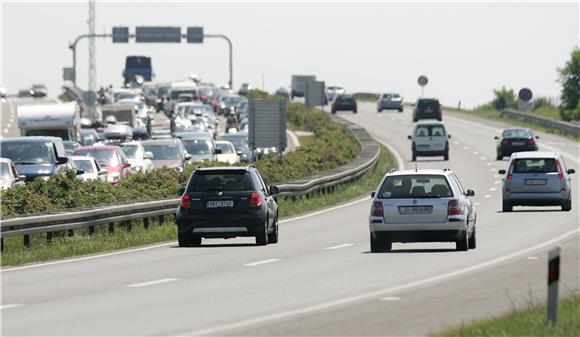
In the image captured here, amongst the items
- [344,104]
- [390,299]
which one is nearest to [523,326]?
[390,299]

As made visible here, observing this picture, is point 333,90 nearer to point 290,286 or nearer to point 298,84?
point 298,84

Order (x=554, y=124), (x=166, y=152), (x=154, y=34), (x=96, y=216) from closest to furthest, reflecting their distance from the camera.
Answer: (x=96, y=216) < (x=166, y=152) < (x=554, y=124) < (x=154, y=34)

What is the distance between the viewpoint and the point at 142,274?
22.0 meters

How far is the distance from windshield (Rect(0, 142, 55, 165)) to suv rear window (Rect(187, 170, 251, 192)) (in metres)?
11.9

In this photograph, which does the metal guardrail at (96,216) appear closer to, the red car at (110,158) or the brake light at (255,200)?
the brake light at (255,200)

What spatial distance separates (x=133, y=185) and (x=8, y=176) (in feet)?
12.7

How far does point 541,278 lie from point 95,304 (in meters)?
5.92

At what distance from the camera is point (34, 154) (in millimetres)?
40312

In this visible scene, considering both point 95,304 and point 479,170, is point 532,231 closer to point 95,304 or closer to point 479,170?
point 95,304

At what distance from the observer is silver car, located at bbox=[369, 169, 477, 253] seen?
86.0ft

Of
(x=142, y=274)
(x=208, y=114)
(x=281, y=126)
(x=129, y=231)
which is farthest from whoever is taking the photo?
(x=208, y=114)

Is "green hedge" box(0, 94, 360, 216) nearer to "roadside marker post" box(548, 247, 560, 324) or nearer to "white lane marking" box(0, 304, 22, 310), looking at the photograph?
"white lane marking" box(0, 304, 22, 310)

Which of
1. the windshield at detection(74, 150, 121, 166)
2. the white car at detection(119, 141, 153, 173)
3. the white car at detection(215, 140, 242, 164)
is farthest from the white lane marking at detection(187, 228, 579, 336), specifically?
the white car at detection(215, 140, 242, 164)

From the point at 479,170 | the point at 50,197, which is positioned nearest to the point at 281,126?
the point at 479,170
